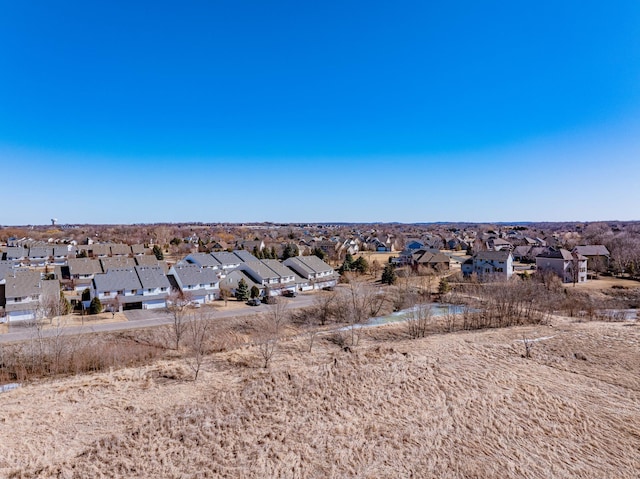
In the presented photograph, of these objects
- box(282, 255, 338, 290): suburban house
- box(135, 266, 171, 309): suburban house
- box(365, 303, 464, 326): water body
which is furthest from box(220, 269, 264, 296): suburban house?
box(365, 303, 464, 326): water body

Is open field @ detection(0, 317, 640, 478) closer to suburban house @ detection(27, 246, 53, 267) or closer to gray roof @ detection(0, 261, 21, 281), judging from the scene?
gray roof @ detection(0, 261, 21, 281)

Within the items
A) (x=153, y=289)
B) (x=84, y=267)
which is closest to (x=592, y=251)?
(x=153, y=289)

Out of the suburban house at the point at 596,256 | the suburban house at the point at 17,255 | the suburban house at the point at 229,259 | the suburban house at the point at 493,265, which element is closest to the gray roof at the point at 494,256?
the suburban house at the point at 493,265

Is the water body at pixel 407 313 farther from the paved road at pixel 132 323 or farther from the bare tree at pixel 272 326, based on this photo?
the paved road at pixel 132 323

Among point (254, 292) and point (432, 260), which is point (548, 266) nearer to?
point (432, 260)

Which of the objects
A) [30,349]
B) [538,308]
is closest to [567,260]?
[538,308]

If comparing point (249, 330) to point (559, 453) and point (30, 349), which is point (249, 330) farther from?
point (559, 453)
